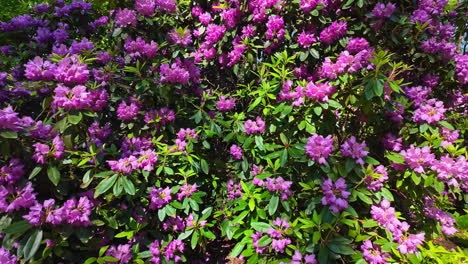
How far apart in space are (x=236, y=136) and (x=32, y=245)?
1.46 m

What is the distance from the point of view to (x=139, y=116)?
2.14 meters

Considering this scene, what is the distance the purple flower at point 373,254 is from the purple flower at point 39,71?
6.99 ft

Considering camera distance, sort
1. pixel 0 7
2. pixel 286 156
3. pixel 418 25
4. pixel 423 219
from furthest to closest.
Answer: pixel 0 7
pixel 423 219
pixel 418 25
pixel 286 156

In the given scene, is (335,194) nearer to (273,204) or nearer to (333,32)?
(273,204)

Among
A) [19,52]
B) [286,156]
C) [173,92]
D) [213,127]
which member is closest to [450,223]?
[286,156]

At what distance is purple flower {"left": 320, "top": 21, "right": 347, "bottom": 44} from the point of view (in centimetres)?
205

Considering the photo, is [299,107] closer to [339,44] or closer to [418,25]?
[339,44]

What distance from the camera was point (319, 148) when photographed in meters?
1.62

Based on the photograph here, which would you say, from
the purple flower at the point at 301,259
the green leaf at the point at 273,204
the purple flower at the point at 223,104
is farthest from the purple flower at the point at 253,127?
the purple flower at the point at 301,259

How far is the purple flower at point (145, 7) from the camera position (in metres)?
2.14

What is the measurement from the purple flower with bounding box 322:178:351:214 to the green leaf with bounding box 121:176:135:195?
1132 millimetres

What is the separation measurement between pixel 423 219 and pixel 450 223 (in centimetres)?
19

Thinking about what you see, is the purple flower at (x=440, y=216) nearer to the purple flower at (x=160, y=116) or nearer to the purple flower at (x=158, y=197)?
the purple flower at (x=158, y=197)

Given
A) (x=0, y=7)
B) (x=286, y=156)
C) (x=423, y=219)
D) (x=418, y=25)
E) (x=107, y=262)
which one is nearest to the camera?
(x=107, y=262)
